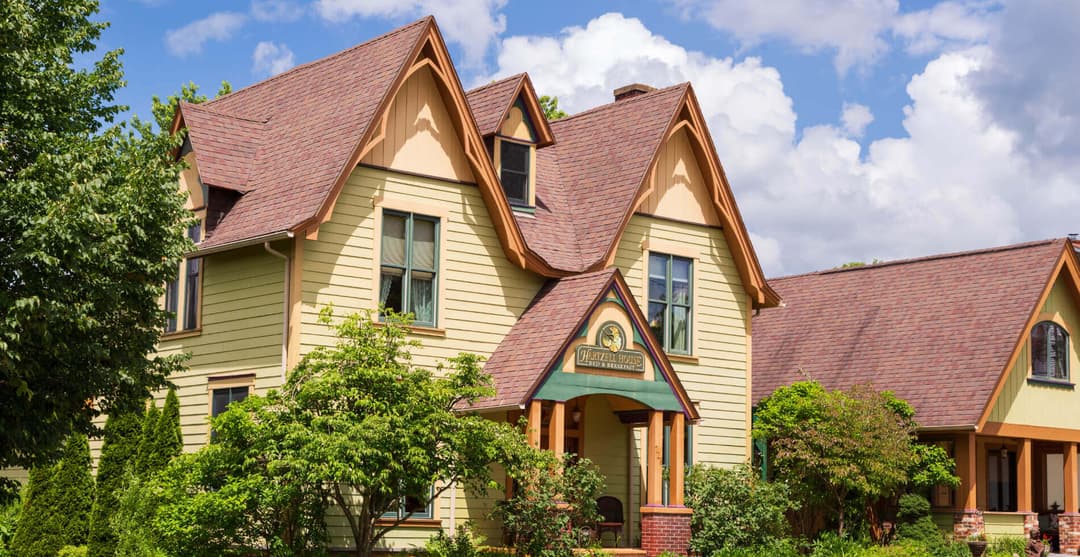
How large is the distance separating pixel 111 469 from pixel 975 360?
20.8 metres

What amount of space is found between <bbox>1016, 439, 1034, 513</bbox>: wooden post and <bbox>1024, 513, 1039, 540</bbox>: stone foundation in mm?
165

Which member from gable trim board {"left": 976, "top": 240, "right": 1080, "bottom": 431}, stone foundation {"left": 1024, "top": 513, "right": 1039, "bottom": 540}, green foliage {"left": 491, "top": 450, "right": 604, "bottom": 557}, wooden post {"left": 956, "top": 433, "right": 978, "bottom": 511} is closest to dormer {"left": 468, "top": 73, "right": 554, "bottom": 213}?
green foliage {"left": 491, "top": 450, "right": 604, "bottom": 557}

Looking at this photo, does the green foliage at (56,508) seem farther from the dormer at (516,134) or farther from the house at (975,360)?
the house at (975,360)

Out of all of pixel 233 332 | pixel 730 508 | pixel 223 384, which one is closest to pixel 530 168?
pixel 233 332

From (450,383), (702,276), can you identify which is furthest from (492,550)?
(702,276)

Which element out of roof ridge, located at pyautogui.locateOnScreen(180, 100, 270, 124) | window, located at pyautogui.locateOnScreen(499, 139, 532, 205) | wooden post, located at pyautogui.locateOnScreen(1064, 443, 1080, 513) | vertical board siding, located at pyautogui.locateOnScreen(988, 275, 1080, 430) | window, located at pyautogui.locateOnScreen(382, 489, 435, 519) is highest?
roof ridge, located at pyautogui.locateOnScreen(180, 100, 270, 124)

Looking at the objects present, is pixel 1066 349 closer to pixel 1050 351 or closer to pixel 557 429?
pixel 1050 351

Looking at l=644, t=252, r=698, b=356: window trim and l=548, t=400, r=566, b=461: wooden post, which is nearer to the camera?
l=548, t=400, r=566, b=461: wooden post

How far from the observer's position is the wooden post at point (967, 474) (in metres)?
33.4

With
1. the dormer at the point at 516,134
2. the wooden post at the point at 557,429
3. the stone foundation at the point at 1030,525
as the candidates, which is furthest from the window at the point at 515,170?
the stone foundation at the point at 1030,525

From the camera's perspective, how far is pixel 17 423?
60.7 feet

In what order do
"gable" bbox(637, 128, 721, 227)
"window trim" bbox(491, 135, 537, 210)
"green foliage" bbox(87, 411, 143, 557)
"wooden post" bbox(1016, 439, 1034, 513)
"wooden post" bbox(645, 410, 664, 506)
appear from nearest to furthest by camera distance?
"green foliage" bbox(87, 411, 143, 557) < "wooden post" bbox(645, 410, 664, 506) < "window trim" bbox(491, 135, 537, 210) < "gable" bbox(637, 128, 721, 227) < "wooden post" bbox(1016, 439, 1034, 513)

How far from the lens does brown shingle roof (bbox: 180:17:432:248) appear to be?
79.8 ft

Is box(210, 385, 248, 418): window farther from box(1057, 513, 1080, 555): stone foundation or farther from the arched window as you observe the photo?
box(1057, 513, 1080, 555): stone foundation
